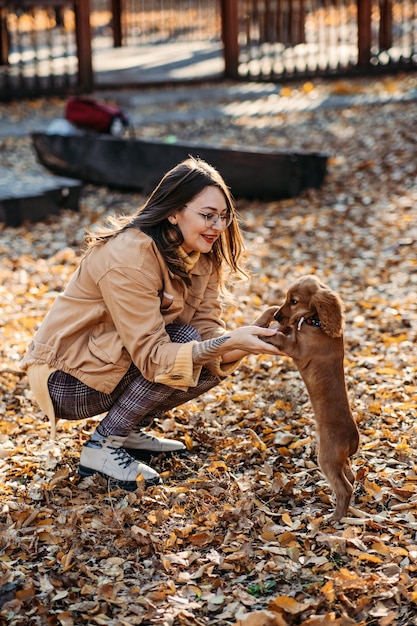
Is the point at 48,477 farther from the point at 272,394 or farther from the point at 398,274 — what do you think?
the point at 398,274

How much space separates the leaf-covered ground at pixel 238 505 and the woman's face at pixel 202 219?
1143 millimetres

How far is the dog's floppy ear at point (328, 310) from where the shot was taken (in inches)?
148

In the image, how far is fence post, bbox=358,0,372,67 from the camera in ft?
48.2

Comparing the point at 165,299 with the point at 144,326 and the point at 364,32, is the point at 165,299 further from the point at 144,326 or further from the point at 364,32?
the point at 364,32

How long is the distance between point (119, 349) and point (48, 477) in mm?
837

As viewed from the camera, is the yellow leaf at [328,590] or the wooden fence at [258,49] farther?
the wooden fence at [258,49]

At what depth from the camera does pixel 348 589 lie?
3.39 meters

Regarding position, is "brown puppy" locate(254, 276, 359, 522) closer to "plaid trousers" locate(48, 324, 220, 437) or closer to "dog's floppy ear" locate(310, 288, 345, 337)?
"dog's floppy ear" locate(310, 288, 345, 337)

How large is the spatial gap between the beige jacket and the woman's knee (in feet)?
0.13

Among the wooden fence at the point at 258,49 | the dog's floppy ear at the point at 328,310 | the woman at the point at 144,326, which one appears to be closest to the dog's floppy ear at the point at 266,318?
the woman at the point at 144,326

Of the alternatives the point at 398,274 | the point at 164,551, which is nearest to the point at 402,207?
the point at 398,274

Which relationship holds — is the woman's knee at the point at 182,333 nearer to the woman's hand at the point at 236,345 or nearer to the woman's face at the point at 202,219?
the woman's hand at the point at 236,345

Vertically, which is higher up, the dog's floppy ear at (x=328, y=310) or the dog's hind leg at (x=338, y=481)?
the dog's floppy ear at (x=328, y=310)

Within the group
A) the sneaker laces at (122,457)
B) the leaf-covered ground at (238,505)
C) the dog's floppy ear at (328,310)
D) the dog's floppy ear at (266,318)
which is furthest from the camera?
the sneaker laces at (122,457)
